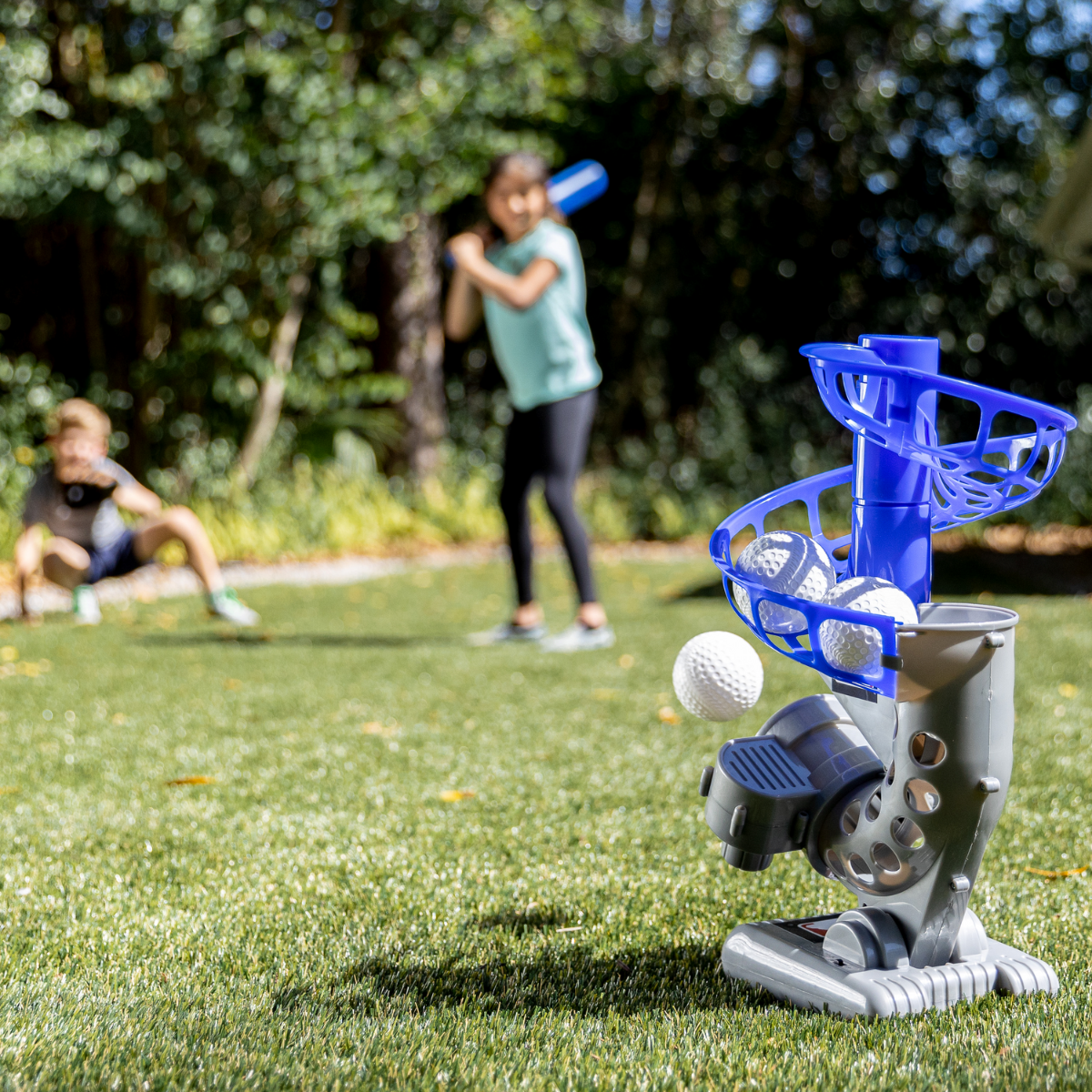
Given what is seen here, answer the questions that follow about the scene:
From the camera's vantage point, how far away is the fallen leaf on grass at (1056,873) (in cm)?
220

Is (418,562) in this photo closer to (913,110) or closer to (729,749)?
(913,110)

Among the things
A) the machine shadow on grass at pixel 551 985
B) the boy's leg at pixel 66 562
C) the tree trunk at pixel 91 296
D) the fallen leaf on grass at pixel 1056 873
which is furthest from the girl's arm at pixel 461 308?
the tree trunk at pixel 91 296

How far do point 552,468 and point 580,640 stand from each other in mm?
701

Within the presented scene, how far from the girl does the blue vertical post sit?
306cm

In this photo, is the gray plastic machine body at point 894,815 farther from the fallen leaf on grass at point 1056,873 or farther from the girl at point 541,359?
the girl at point 541,359

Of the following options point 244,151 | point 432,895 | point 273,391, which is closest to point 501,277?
point 432,895

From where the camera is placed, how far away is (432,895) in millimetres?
2129

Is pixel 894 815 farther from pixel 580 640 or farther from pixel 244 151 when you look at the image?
pixel 244 151

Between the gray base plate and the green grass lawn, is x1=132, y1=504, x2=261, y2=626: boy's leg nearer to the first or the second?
the green grass lawn

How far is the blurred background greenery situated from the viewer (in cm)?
830

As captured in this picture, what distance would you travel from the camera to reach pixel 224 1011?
1635 mm

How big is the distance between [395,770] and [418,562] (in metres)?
5.84

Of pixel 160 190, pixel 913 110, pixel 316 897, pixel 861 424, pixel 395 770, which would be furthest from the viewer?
pixel 913 110

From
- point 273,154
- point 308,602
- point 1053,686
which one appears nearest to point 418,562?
point 308,602
